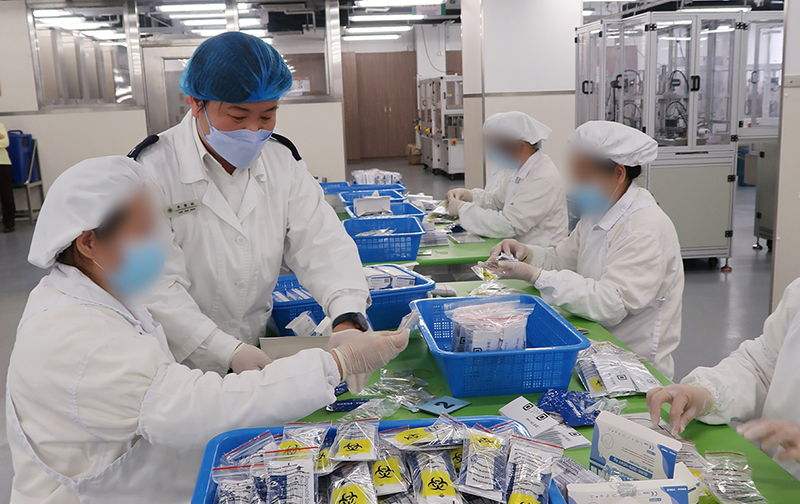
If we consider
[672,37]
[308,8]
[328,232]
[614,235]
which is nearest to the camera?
[328,232]

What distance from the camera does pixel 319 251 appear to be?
1932 mm

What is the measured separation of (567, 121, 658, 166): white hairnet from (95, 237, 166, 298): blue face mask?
4.93 feet

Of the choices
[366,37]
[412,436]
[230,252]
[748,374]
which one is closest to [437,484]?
[412,436]

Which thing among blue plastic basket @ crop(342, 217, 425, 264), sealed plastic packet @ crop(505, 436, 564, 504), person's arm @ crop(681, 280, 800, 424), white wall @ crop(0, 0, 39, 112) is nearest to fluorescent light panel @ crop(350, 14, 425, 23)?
white wall @ crop(0, 0, 39, 112)

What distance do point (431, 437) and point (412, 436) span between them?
0.03m

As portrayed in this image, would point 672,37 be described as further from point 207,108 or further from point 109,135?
point 109,135

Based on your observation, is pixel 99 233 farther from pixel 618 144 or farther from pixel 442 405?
pixel 618 144

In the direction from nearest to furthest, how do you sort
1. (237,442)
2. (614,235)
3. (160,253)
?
1. (237,442)
2. (160,253)
3. (614,235)

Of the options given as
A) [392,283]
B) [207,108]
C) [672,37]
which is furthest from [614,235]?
[672,37]

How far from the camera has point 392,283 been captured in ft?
7.14

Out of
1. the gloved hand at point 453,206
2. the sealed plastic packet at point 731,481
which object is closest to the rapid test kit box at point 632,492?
the sealed plastic packet at point 731,481

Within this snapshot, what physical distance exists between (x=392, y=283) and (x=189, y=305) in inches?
28.9

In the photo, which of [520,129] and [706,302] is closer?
[520,129]

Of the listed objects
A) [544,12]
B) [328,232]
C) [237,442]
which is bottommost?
[237,442]
